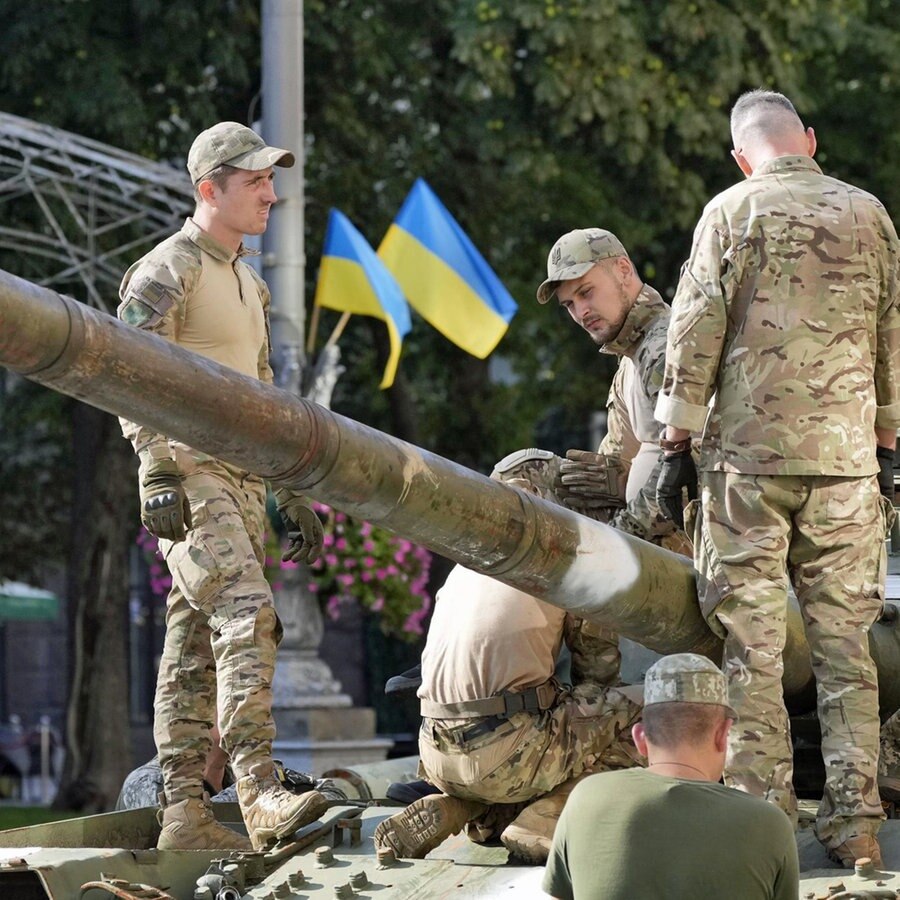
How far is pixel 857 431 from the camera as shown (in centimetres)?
618

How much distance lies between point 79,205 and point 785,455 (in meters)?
12.1

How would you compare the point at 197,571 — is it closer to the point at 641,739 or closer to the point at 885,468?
the point at 885,468

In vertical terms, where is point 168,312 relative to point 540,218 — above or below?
below

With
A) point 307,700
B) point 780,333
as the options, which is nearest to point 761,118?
point 780,333

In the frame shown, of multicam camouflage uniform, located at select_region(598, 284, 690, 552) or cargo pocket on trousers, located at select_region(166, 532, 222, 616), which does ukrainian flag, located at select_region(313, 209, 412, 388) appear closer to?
multicam camouflage uniform, located at select_region(598, 284, 690, 552)

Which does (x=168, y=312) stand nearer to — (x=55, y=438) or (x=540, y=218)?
(x=540, y=218)

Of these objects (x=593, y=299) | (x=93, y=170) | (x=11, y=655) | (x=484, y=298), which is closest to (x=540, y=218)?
(x=484, y=298)

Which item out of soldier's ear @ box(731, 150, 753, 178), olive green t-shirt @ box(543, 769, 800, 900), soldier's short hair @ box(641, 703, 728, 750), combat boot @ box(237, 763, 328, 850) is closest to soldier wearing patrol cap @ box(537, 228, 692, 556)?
soldier's ear @ box(731, 150, 753, 178)

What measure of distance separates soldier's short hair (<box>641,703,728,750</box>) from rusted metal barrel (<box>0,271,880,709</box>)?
0.79 metres

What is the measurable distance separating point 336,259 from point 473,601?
990 centimetres

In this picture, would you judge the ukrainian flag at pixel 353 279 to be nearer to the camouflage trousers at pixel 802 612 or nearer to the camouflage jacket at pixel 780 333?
the camouflage jacket at pixel 780 333

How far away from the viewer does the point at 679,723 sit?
4770 mm

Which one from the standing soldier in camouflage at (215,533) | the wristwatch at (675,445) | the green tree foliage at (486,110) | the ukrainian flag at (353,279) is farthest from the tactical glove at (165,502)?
the green tree foliage at (486,110)

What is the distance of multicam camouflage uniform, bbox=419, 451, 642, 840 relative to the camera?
251 inches
